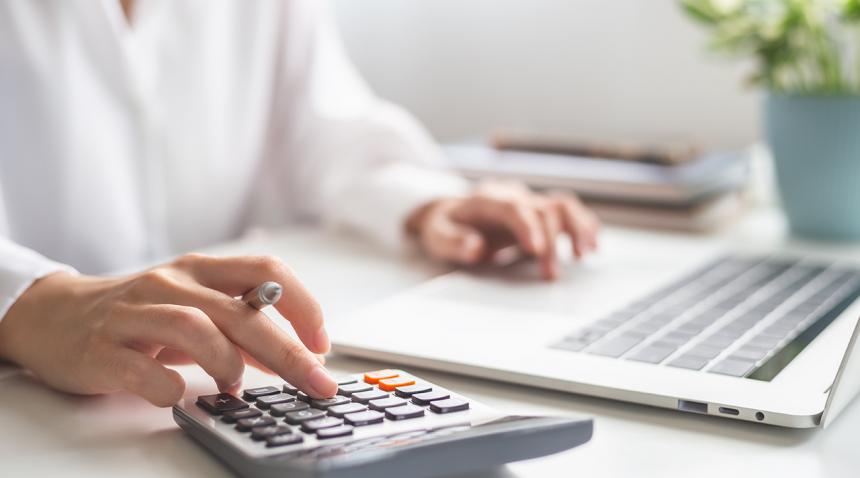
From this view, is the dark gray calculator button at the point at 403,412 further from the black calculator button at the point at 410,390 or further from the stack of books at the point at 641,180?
the stack of books at the point at 641,180

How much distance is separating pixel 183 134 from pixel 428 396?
0.63 meters

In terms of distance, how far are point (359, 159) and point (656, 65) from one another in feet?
1.88

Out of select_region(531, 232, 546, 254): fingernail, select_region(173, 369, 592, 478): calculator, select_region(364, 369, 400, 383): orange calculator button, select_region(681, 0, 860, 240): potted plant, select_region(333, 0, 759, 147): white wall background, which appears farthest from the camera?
select_region(333, 0, 759, 147): white wall background

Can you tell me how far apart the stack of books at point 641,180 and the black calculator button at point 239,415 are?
0.67 m

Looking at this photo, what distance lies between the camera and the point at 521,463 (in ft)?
1.53

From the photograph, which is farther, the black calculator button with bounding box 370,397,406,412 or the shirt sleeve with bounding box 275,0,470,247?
the shirt sleeve with bounding box 275,0,470,247

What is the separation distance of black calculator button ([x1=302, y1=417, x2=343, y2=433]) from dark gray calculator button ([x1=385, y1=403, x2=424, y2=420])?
2 cm

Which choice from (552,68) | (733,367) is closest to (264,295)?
(733,367)

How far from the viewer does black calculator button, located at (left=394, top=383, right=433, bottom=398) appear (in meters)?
0.48

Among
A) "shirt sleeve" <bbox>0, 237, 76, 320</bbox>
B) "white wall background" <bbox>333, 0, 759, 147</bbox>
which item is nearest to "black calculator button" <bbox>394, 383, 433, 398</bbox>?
"shirt sleeve" <bbox>0, 237, 76, 320</bbox>

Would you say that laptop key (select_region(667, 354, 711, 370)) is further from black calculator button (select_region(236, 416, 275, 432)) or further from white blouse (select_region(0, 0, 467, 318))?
white blouse (select_region(0, 0, 467, 318))

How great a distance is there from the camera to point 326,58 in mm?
1164

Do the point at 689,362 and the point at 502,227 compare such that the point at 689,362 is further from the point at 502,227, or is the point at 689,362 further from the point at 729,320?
the point at 502,227

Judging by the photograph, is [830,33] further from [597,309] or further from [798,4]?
[597,309]
